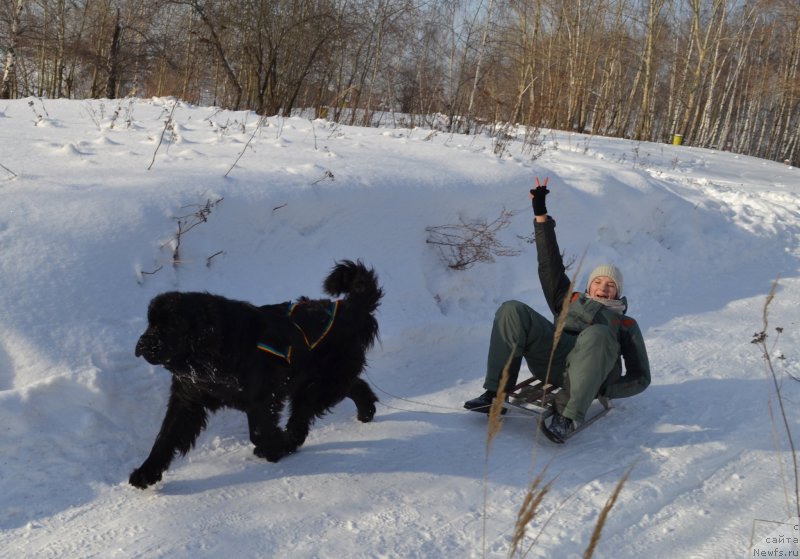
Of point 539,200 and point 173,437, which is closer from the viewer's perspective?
point 173,437

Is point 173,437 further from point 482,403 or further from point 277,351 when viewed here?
point 482,403

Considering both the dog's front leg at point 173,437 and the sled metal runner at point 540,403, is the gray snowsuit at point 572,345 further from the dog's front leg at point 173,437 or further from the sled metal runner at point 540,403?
the dog's front leg at point 173,437

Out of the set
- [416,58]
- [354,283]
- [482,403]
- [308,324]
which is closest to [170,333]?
[308,324]


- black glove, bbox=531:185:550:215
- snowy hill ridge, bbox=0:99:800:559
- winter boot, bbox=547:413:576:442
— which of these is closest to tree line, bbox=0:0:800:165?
snowy hill ridge, bbox=0:99:800:559

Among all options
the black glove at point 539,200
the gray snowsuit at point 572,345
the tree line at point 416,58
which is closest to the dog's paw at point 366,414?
the gray snowsuit at point 572,345

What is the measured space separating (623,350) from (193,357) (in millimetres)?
2523

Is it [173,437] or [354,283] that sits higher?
[354,283]

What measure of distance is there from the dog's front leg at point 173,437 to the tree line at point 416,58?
6.92m

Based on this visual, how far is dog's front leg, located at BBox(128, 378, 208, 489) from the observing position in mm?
2998

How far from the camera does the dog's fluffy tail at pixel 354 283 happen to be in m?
3.63

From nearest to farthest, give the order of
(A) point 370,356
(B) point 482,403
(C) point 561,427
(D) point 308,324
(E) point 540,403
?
1. (D) point 308,324
2. (C) point 561,427
3. (E) point 540,403
4. (B) point 482,403
5. (A) point 370,356

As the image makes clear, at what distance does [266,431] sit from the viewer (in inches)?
128

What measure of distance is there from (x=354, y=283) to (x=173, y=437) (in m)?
1.23

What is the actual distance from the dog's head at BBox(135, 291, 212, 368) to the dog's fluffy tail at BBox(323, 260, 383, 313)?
0.95 meters
